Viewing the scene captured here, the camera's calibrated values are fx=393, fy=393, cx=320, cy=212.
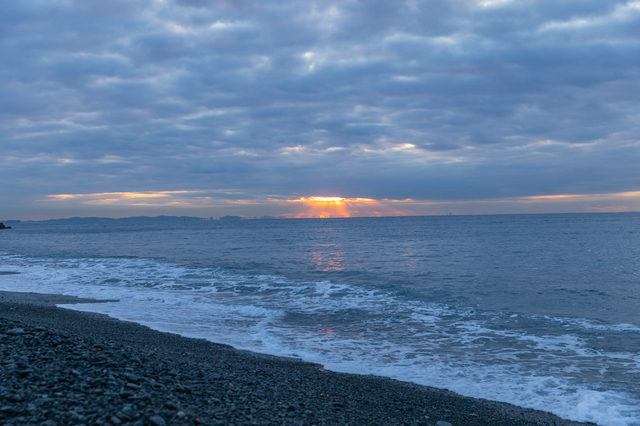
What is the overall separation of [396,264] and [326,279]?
8533 mm

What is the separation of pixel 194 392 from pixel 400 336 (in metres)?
7.68

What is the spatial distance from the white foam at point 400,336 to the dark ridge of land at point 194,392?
90 centimetres

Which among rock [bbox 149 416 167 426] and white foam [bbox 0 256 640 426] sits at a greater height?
rock [bbox 149 416 167 426]

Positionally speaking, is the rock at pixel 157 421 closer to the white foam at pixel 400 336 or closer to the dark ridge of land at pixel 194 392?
the dark ridge of land at pixel 194 392

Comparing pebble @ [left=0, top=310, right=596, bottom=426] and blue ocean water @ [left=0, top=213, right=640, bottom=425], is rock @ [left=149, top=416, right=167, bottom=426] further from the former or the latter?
blue ocean water @ [left=0, top=213, right=640, bottom=425]

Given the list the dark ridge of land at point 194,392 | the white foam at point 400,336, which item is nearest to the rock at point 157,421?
the dark ridge of land at point 194,392

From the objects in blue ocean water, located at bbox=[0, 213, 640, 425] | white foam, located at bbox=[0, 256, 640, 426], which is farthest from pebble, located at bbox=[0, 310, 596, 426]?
blue ocean water, located at bbox=[0, 213, 640, 425]

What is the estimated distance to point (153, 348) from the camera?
9.41 metres

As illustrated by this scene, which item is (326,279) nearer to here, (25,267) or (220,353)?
(220,353)

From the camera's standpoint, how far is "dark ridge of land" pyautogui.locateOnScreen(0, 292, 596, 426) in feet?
15.8

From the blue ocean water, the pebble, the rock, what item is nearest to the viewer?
the rock

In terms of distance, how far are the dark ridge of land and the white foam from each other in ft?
2.96

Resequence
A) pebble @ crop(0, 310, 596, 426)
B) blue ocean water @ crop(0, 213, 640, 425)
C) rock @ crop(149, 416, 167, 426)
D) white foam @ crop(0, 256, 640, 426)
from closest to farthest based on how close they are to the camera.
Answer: rock @ crop(149, 416, 167, 426) → pebble @ crop(0, 310, 596, 426) → white foam @ crop(0, 256, 640, 426) → blue ocean water @ crop(0, 213, 640, 425)

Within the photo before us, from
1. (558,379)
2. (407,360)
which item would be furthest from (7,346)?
Result: (558,379)
